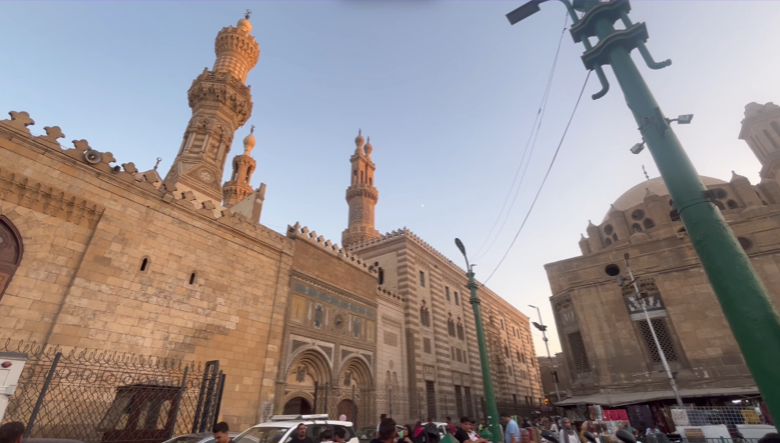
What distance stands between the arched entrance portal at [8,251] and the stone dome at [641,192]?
106 feet

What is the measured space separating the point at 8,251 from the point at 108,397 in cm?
414

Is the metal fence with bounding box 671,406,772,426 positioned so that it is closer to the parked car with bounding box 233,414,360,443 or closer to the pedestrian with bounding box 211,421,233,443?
the parked car with bounding box 233,414,360,443

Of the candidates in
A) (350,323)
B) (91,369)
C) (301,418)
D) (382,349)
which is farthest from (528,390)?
(91,369)

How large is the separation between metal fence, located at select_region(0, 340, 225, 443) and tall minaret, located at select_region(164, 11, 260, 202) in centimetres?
912

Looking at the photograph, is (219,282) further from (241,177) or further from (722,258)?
(241,177)

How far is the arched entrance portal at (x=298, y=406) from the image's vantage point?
48.8 ft

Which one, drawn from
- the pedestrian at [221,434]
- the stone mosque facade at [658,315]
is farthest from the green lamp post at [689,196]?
the stone mosque facade at [658,315]

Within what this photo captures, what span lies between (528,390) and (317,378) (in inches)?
1201

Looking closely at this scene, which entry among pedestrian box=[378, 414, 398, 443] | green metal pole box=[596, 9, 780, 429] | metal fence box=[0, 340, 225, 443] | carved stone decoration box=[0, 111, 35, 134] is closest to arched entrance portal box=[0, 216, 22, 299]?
metal fence box=[0, 340, 225, 443]

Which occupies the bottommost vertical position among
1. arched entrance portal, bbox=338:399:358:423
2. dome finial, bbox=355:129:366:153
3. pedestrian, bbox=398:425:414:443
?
pedestrian, bbox=398:425:414:443

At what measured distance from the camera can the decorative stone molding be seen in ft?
28.4

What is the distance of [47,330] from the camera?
8.34m

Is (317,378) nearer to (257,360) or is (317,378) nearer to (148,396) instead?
(257,360)

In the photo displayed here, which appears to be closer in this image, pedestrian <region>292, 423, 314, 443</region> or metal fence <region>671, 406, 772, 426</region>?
pedestrian <region>292, 423, 314, 443</region>
